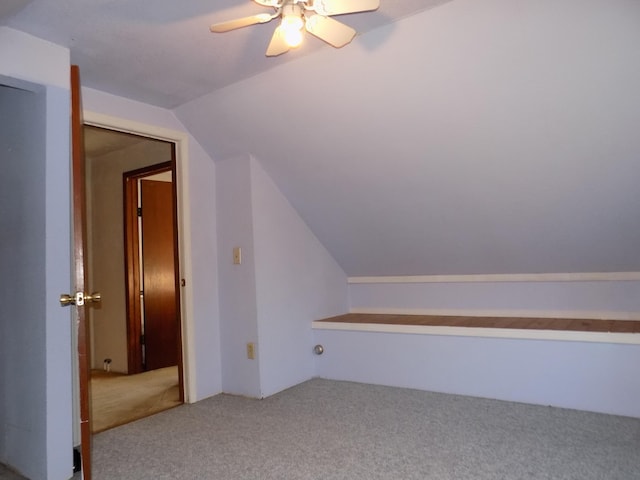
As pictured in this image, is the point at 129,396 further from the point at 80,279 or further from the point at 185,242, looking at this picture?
the point at 80,279

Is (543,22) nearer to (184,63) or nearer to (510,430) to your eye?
(184,63)

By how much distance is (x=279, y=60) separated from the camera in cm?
246

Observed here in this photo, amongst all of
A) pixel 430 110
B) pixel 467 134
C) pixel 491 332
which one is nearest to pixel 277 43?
pixel 430 110

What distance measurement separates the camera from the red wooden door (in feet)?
13.8

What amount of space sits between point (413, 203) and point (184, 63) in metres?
1.68

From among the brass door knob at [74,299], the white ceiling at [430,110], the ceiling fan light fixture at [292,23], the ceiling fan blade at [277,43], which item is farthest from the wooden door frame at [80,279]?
the ceiling fan light fixture at [292,23]

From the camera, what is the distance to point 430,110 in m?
2.42

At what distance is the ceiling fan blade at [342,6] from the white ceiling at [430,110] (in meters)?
0.45

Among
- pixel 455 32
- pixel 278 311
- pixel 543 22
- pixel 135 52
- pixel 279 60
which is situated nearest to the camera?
pixel 543 22

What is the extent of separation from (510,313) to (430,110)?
1848 millimetres

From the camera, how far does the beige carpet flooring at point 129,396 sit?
114 inches

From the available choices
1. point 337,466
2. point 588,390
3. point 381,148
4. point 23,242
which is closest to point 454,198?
point 381,148

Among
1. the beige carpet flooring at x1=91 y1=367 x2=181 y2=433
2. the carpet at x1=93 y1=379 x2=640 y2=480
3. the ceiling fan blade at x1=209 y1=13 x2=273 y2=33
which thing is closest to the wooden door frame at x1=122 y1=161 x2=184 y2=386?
the beige carpet flooring at x1=91 y1=367 x2=181 y2=433

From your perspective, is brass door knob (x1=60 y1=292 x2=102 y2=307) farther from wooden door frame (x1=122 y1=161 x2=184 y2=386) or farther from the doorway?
wooden door frame (x1=122 y1=161 x2=184 y2=386)
